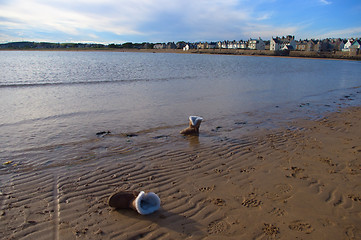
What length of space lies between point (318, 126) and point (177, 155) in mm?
5866

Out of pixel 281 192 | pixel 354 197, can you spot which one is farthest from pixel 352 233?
pixel 281 192

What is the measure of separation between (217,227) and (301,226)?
1.25 m

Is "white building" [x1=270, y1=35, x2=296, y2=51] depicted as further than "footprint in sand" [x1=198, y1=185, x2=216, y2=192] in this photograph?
Yes

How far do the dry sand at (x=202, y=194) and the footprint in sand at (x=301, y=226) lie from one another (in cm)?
1

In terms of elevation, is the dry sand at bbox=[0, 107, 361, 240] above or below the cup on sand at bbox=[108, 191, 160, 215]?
below

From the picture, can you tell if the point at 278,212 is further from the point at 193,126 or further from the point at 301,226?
the point at 193,126

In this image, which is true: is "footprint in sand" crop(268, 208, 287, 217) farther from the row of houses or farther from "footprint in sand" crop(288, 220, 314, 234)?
the row of houses

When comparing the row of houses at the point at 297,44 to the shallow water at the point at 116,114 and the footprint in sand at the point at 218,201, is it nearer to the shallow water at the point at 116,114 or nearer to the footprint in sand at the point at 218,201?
the shallow water at the point at 116,114

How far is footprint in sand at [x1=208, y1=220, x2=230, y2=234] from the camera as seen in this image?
11.7ft

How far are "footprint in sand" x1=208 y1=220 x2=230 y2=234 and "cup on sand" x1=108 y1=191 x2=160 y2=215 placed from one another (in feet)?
2.95

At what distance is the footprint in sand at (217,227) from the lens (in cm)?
357

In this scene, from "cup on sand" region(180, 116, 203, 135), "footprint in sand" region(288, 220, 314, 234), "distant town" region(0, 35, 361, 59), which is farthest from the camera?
"distant town" region(0, 35, 361, 59)

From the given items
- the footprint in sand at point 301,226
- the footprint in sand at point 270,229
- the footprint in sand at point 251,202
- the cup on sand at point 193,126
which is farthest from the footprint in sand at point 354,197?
the cup on sand at point 193,126

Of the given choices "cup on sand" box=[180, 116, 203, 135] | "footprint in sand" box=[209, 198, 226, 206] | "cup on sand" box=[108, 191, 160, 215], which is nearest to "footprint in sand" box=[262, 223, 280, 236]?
"footprint in sand" box=[209, 198, 226, 206]
